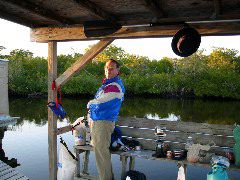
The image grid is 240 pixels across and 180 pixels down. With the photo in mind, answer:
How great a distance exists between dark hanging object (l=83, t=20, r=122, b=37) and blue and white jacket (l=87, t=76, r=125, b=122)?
0.84 m

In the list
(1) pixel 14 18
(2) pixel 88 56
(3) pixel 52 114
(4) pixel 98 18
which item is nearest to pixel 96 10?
(4) pixel 98 18

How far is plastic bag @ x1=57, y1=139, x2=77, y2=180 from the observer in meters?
5.97

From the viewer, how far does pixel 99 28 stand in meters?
5.50

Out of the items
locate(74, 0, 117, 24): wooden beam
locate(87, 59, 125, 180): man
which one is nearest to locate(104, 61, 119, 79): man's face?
locate(87, 59, 125, 180): man

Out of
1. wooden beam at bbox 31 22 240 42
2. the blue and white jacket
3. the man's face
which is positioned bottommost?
the blue and white jacket

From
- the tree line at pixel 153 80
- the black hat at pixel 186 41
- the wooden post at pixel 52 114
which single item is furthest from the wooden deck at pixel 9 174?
the tree line at pixel 153 80

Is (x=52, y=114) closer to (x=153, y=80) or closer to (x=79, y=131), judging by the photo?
(x=79, y=131)

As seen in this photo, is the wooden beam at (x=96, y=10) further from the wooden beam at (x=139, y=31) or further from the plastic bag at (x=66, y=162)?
the plastic bag at (x=66, y=162)

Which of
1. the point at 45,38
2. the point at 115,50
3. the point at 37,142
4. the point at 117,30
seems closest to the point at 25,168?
the point at 37,142

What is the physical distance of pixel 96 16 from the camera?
17.3 ft

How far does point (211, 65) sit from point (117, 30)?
4307 cm

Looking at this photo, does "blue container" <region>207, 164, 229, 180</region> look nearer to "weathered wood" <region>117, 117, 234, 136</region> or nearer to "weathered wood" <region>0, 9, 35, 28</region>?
"weathered wood" <region>117, 117, 234, 136</region>

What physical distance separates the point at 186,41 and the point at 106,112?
5.74ft

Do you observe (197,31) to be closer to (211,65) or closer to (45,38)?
(45,38)
